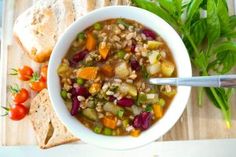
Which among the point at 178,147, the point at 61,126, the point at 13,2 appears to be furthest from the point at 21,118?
the point at 178,147

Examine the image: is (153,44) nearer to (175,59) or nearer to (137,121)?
(175,59)

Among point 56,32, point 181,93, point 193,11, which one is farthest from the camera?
Answer: point 56,32

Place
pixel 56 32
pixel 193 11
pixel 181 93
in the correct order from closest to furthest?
pixel 181 93, pixel 193 11, pixel 56 32

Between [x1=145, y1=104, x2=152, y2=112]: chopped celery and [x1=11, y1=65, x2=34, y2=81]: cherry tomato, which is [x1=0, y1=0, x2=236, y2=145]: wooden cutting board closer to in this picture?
[x1=11, y1=65, x2=34, y2=81]: cherry tomato

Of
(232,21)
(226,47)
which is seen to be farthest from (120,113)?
(232,21)

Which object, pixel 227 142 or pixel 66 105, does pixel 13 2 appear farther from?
pixel 227 142

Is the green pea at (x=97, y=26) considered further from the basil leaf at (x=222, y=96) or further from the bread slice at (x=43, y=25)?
the basil leaf at (x=222, y=96)

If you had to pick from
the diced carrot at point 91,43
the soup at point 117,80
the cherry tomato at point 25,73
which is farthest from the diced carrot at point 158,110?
the cherry tomato at point 25,73
